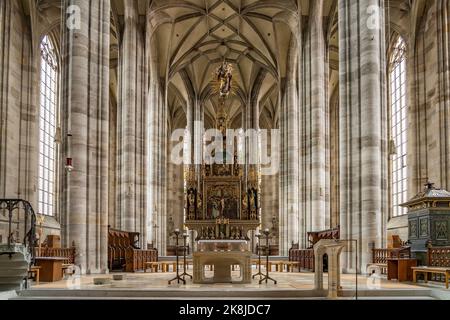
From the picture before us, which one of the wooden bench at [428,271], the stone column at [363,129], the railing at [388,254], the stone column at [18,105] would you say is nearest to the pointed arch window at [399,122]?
the stone column at [363,129]

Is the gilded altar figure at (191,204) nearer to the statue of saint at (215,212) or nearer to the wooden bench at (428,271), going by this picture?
the statue of saint at (215,212)

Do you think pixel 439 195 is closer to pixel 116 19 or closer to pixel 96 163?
pixel 96 163

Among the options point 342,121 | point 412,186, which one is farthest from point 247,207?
point 342,121

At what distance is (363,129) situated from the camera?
797 inches

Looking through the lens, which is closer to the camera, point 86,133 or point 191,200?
point 86,133

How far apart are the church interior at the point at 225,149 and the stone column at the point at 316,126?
0.33 feet

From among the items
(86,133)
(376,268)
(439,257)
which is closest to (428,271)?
(439,257)

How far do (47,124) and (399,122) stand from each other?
19.4m

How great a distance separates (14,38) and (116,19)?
6188 millimetres

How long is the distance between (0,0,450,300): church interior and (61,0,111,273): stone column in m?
0.05

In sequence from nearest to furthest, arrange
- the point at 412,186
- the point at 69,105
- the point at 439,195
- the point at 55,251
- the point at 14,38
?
the point at 439,195 < the point at 55,251 < the point at 69,105 < the point at 14,38 < the point at 412,186

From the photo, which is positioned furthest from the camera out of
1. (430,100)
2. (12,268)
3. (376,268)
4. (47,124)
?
(47,124)

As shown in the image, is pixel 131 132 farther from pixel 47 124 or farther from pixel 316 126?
pixel 316 126

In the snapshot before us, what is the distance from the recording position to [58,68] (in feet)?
107
